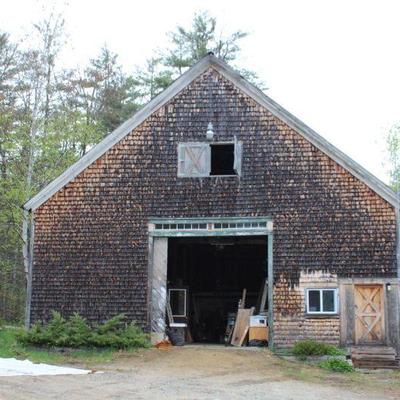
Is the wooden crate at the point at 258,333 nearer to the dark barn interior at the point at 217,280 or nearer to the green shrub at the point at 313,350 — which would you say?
the green shrub at the point at 313,350

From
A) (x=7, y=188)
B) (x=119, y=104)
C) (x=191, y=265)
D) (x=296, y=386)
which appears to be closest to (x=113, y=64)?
(x=119, y=104)

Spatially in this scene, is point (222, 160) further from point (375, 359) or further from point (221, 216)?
point (375, 359)

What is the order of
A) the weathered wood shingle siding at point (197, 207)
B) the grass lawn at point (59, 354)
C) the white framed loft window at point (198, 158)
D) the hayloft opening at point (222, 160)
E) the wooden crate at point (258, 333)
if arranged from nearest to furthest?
1. the grass lawn at point (59, 354)
2. the weathered wood shingle siding at point (197, 207)
3. the white framed loft window at point (198, 158)
4. the wooden crate at point (258, 333)
5. the hayloft opening at point (222, 160)

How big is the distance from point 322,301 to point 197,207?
4285mm

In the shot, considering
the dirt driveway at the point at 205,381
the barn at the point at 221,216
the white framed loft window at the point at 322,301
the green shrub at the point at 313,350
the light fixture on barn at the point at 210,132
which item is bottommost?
the dirt driveway at the point at 205,381

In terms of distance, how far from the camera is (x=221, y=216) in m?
18.8

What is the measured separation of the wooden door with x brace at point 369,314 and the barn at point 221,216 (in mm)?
27

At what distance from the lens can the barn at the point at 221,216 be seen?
18016mm

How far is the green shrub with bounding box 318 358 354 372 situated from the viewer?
649 inches

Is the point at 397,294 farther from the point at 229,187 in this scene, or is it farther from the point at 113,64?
the point at 113,64

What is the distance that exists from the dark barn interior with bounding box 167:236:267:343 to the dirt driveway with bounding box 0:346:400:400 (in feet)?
24.6

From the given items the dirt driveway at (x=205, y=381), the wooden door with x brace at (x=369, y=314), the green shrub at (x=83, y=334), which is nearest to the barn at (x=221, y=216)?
the wooden door with x brace at (x=369, y=314)

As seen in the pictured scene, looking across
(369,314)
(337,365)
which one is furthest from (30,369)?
(369,314)

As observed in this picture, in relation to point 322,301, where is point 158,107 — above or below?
above
